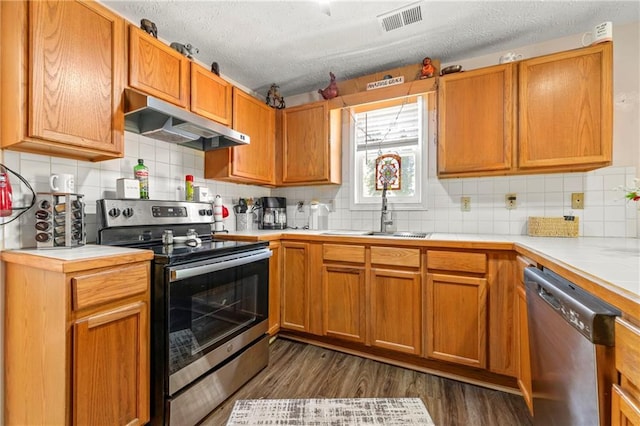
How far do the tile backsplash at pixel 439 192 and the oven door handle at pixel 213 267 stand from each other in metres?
0.79

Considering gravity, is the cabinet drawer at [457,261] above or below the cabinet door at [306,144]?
below

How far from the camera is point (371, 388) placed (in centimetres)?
171

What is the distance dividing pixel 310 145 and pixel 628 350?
2.35 meters

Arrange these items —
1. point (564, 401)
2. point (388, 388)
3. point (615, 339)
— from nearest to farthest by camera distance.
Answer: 1. point (615, 339)
2. point (564, 401)
3. point (388, 388)

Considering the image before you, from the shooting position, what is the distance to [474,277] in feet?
5.64

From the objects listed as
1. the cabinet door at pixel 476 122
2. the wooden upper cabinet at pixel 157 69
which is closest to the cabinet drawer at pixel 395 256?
the cabinet door at pixel 476 122

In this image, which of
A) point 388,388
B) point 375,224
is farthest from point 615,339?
point 375,224

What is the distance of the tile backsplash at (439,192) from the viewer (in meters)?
1.47

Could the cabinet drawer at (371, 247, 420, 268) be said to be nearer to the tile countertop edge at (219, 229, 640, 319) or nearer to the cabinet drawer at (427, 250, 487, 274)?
the cabinet drawer at (427, 250, 487, 274)

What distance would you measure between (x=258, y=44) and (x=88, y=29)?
1.06 m

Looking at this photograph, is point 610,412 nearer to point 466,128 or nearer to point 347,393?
point 347,393

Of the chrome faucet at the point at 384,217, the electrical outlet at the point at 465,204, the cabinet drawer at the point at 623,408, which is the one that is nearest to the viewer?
the cabinet drawer at the point at 623,408

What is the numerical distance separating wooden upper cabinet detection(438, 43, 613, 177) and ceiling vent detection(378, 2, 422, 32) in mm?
502

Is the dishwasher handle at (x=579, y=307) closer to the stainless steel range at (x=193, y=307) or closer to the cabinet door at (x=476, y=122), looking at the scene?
the cabinet door at (x=476, y=122)
